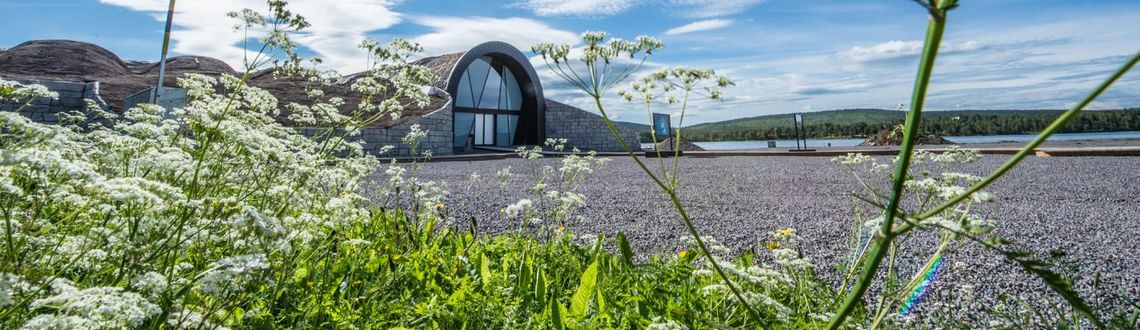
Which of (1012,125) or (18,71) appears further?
(1012,125)

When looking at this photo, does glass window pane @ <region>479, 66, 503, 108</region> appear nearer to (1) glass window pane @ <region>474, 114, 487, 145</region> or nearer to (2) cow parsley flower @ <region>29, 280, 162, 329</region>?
(1) glass window pane @ <region>474, 114, 487, 145</region>

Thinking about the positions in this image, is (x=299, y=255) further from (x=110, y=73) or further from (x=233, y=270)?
(x=110, y=73)

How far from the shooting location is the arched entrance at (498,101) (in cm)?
2453

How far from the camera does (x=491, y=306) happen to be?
6.81 ft

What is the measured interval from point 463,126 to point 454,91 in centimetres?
264

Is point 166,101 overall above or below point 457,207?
above

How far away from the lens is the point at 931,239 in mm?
3893

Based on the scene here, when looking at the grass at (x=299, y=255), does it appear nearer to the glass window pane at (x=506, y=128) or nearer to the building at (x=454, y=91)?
the building at (x=454, y=91)

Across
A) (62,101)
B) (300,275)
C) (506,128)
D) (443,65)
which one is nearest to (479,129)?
(506,128)

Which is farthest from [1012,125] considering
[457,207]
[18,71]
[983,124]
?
[18,71]

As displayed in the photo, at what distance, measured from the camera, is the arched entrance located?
966 inches

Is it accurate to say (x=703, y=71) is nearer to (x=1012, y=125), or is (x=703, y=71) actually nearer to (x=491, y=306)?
(x=491, y=306)

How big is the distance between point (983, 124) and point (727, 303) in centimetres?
3011

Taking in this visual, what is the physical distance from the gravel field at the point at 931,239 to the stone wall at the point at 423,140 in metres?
7.31
